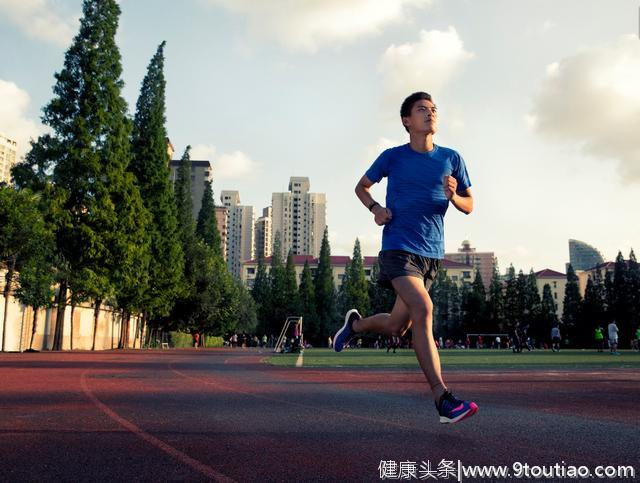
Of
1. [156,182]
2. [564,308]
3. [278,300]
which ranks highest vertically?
[156,182]

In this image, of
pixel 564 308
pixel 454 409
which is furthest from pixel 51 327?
pixel 564 308

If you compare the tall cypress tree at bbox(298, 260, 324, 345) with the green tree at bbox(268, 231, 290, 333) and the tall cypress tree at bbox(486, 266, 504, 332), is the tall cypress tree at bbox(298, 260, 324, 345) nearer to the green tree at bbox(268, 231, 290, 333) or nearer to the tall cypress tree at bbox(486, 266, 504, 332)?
the green tree at bbox(268, 231, 290, 333)

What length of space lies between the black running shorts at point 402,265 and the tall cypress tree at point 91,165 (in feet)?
90.1

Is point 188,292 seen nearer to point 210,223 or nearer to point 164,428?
point 210,223

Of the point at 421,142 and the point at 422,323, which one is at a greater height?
the point at 421,142

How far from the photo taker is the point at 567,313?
92875mm

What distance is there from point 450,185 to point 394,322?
1.10 m

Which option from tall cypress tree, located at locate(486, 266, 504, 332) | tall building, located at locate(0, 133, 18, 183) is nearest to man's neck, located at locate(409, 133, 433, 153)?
tall cypress tree, located at locate(486, 266, 504, 332)

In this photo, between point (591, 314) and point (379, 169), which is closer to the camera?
point (379, 169)

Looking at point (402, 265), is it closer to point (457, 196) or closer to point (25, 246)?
point (457, 196)

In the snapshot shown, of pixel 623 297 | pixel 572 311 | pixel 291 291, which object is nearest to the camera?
pixel 623 297

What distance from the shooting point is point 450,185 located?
4.36 metres

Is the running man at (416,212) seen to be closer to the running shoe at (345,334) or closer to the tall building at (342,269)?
the running shoe at (345,334)

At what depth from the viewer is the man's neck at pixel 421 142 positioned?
4.59 meters
